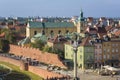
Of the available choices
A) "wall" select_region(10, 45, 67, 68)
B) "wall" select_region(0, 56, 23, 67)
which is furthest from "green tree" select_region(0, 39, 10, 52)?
"wall" select_region(0, 56, 23, 67)

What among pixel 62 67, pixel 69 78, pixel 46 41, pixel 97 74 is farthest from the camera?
pixel 46 41

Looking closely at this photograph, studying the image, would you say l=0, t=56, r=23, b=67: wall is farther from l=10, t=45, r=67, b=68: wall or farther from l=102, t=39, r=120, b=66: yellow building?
l=102, t=39, r=120, b=66: yellow building

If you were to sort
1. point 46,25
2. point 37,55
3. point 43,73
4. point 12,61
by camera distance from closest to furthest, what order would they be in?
point 43,73 → point 12,61 → point 37,55 → point 46,25

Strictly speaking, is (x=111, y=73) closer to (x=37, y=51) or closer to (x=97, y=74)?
(x=97, y=74)

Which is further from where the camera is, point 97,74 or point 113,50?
point 113,50

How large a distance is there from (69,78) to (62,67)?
9523 mm

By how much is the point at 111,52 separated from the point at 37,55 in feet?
34.1

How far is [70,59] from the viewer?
52188 millimetres

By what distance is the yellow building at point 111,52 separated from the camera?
1994 inches

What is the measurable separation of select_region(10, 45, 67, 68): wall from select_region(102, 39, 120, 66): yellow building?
5.07 metres

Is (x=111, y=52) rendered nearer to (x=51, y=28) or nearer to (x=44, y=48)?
(x=44, y=48)

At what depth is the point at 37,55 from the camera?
5719 cm

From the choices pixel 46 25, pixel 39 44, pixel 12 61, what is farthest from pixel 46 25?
pixel 12 61

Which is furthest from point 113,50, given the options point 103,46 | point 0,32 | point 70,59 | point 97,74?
point 0,32
